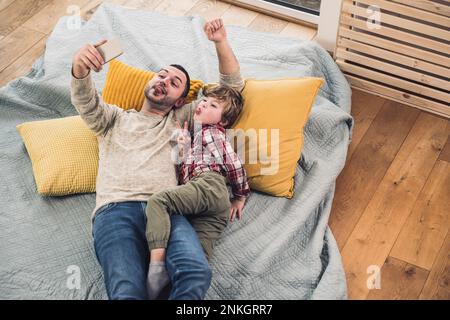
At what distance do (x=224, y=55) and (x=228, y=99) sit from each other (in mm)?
145

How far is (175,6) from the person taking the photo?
2.80 metres

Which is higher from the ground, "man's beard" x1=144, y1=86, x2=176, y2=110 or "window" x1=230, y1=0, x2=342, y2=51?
"man's beard" x1=144, y1=86, x2=176, y2=110

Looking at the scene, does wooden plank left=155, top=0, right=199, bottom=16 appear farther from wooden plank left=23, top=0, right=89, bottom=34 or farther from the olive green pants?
the olive green pants

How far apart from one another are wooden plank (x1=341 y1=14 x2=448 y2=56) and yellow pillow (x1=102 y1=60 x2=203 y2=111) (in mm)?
662

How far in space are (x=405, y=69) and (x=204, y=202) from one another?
1.07m

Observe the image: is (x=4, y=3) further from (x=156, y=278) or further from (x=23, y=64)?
(x=156, y=278)

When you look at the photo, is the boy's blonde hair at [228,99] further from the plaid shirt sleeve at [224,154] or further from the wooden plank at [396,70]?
the wooden plank at [396,70]

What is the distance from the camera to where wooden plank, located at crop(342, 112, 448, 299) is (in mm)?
1853

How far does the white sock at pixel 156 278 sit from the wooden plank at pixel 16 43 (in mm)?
1356

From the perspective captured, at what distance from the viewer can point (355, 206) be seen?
2.01 meters

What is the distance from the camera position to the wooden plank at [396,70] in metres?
2.26

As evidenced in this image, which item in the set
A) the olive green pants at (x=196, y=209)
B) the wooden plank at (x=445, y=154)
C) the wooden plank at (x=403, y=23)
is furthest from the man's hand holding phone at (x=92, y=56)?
the wooden plank at (x=445, y=154)

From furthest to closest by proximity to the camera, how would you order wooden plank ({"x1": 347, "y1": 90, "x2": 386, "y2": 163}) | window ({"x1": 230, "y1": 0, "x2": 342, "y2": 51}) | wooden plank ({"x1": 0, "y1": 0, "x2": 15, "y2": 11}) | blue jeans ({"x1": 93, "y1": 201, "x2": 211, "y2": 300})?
wooden plank ({"x1": 0, "y1": 0, "x2": 15, "y2": 11}) → window ({"x1": 230, "y1": 0, "x2": 342, "y2": 51}) → wooden plank ({"x1": 347, "y1": 90, "x2": 386, "y2": 163}) → blue jeans ({"x1": 93, "y1": 201, "x2": 211, "y2": 300})

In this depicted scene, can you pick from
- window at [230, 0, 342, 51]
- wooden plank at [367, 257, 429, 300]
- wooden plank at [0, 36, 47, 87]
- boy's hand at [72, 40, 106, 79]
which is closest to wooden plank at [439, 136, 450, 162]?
wooden plank at [367, 257, 429, 300]
